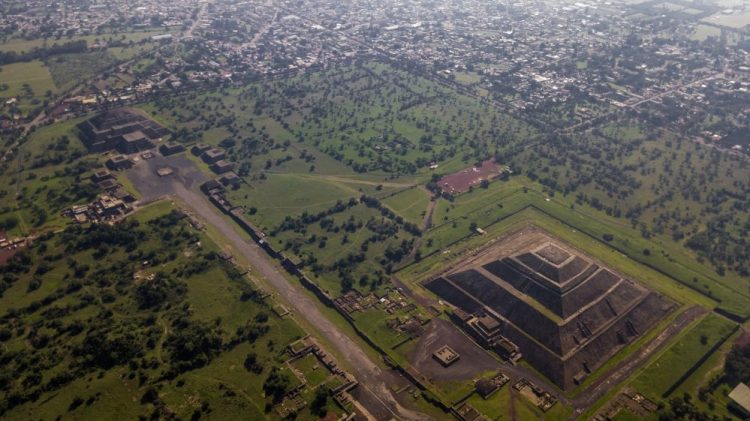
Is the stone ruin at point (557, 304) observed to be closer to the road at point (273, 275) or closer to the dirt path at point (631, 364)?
the dirt path at point (631, 364)

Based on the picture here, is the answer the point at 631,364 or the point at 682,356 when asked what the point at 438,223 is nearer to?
the point at 631,364

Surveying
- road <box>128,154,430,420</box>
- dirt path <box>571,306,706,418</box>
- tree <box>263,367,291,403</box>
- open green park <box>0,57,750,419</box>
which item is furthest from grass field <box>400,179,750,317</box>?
tree <box>263,367,291,403</box>

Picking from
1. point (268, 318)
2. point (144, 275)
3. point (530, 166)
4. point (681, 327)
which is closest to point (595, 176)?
point (530, 166)

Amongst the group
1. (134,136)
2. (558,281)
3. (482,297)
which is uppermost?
(558,281)

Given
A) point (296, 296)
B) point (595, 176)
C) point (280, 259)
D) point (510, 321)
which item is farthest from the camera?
point (595, 176)

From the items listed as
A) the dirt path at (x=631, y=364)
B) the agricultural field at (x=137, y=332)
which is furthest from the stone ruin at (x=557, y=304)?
the agricultural field at (x=137, y=332)

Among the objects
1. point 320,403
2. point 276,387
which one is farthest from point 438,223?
point 276,387

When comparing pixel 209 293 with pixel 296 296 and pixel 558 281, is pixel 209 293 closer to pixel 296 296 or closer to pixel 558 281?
pixel 296 296
